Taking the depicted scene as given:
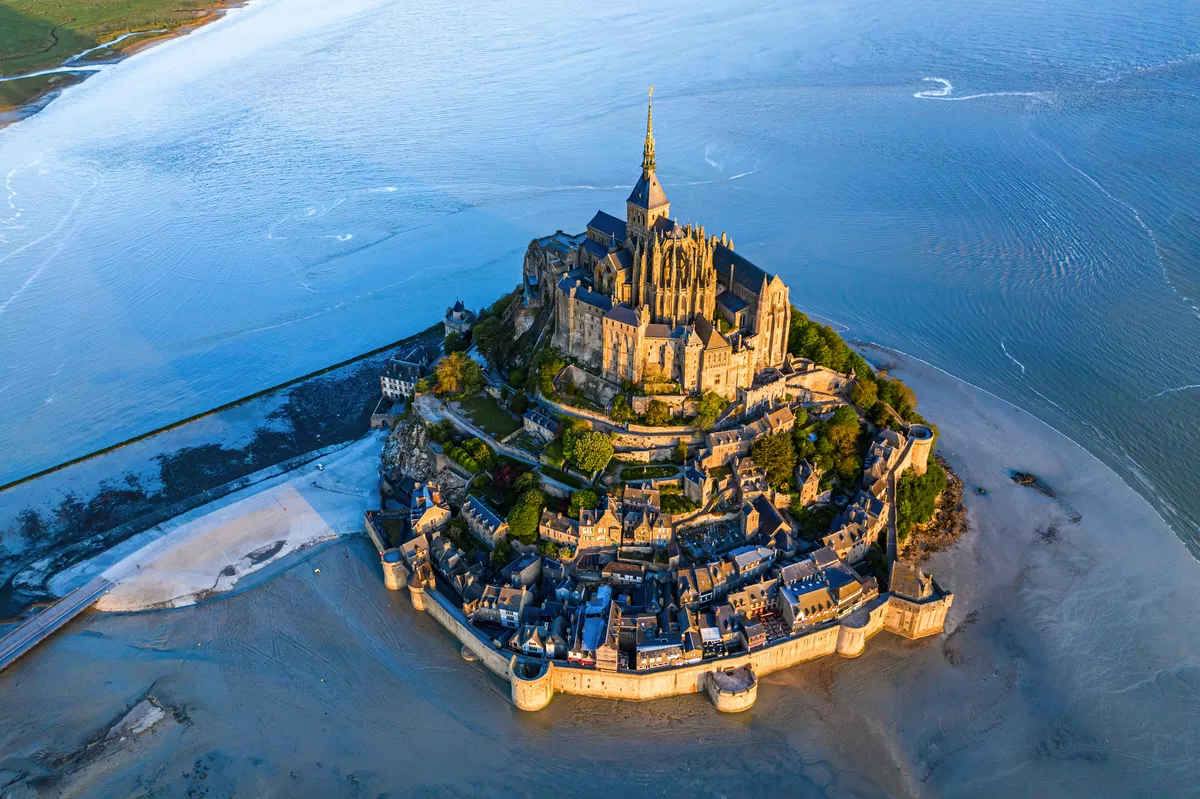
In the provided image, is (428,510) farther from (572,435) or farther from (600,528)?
(600,528)

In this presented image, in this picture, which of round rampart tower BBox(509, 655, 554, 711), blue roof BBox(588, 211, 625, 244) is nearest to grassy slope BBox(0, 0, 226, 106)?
blue roof BBox(588, 211, 625, 244)

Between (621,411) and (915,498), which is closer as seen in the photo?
(621,411)

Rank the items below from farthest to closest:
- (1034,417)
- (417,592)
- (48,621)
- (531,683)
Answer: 1. (1034,417)
2. (417,592)
3. (48,621)
4. (531,683)

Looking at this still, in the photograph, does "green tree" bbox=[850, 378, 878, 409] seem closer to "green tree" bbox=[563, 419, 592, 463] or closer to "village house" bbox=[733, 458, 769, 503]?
"village house" bbox=[733, 458, 769, 503]

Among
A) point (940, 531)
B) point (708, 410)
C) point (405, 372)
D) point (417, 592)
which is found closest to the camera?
point (417, 592)

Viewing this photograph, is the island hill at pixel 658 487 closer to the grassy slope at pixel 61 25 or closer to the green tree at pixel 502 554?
the green tree at pixel 502 554

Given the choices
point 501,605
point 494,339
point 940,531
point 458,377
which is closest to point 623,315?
point 494,339

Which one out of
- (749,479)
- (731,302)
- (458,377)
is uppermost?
(731,302)
